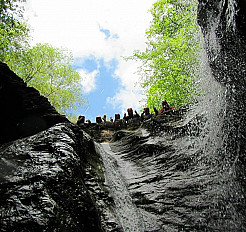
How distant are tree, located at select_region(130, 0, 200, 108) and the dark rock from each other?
15889 millimetres

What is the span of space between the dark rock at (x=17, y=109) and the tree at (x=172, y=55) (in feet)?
52.1

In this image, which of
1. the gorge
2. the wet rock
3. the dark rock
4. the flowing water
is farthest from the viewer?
the dark rock

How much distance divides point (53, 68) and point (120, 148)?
2482 centimetres

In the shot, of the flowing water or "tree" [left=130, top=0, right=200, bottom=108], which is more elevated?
"tree" [left=130, top=0, right=200, bottom=108]

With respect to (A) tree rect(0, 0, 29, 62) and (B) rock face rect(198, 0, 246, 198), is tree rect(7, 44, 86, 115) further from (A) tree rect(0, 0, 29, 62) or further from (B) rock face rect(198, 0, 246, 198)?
(B) rock face rect(198, 0, 246, 198)

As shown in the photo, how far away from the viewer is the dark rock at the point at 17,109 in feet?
16.8

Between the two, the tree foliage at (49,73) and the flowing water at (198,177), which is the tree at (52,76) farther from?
the flowing water at (198,177)

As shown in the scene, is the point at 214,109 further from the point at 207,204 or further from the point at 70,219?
the point at 70,219

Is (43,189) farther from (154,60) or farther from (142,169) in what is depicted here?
(154,60)

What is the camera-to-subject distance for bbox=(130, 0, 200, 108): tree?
19.7 metres

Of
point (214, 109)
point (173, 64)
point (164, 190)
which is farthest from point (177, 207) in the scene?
point (173, 64)

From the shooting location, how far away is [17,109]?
5.33 meters

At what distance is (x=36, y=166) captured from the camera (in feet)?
11.1

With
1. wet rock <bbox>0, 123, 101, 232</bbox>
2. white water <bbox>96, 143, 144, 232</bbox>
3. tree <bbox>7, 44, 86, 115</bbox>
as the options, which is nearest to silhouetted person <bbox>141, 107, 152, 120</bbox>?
white water <bbox>96, 143, 144, 232</bbox>
